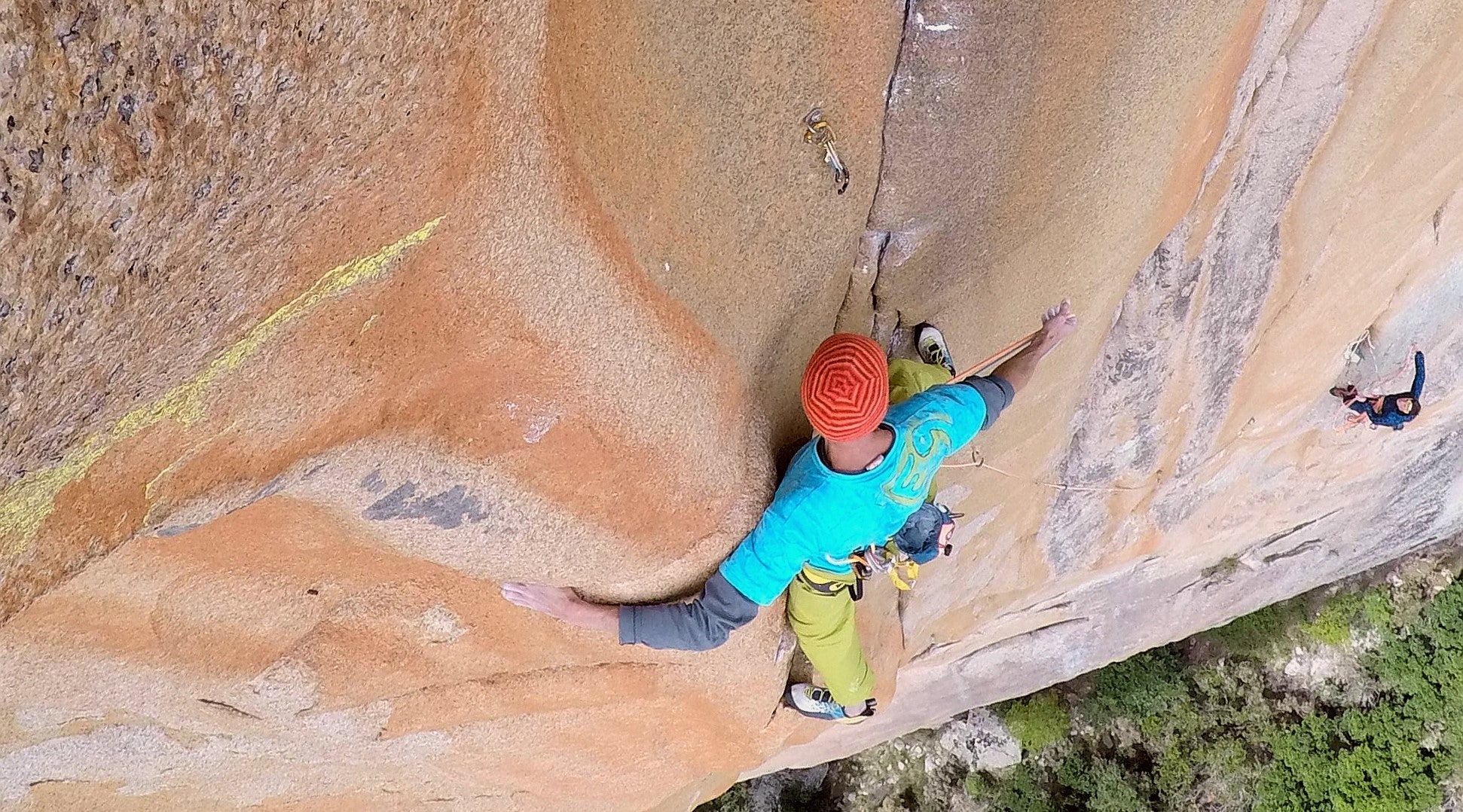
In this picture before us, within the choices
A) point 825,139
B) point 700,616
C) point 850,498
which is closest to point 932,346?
point 850,498

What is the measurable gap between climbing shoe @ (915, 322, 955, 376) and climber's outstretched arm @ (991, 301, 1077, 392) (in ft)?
0.37

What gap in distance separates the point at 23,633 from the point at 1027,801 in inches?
193

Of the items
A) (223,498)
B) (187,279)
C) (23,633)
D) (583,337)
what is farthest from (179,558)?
(187,279)

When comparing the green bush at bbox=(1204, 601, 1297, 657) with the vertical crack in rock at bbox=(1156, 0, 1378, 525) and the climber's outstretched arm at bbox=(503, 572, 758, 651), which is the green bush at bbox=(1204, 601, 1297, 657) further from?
the climber's outstretched arm at bbox=(503, 572, 758, 651)

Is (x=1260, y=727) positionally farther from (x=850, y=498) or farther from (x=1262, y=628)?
(x=850, y=498)

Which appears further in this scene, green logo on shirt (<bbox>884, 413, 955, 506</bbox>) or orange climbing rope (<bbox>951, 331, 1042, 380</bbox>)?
orange climbing rope (<bbox>951, 331, 1042, 380</bbox>)

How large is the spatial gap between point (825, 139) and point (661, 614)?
1006 millimetres

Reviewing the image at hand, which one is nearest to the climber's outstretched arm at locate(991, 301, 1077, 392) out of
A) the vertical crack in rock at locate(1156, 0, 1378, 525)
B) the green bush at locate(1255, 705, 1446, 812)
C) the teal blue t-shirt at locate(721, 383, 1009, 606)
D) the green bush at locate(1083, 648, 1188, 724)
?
the teal blue t-shirt at locate(721, 383, 1009, 606)

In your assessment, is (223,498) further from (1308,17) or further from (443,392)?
(1308,17)

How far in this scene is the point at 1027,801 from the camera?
519cm

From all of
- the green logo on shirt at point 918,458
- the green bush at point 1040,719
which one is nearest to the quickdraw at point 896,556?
the green logo on shirt at point 918,458

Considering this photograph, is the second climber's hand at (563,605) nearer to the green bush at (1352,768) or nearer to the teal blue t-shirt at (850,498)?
the teal blue t-shirt at (850,498)

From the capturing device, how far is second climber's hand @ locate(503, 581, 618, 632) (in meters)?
1.90

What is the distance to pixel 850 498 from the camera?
179cm
